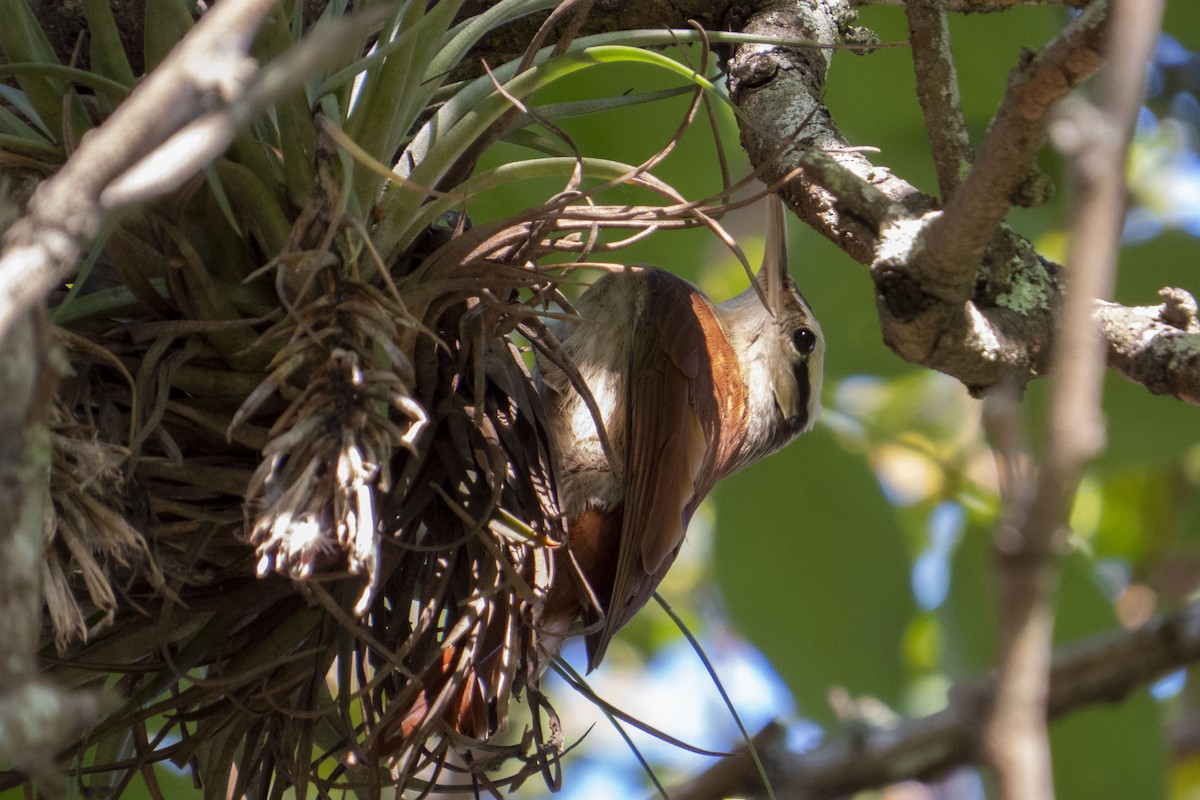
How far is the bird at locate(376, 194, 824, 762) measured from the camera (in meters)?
1.33

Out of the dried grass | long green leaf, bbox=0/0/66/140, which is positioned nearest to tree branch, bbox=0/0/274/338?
the dried grass

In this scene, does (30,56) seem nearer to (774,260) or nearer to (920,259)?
(920,259)

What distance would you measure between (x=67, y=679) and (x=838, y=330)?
143 centimetres

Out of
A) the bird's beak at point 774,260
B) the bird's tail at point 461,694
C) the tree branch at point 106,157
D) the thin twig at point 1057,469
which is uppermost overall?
the bird's beak at point 774,260

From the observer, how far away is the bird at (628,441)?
4.36 ft

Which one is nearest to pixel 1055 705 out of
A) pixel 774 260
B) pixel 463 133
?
pixel 774 260

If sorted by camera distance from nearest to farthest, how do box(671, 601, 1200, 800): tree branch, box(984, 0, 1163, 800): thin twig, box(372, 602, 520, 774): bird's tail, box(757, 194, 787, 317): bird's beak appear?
box(984, 0, 1163, 800): thin twig < box(372, 602, 520, 774): bird's tail < box(671, 601, 1200, 800): tree branch < box(757, 194, 787, 317): bird's beak

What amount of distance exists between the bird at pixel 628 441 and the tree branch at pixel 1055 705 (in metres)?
0.26

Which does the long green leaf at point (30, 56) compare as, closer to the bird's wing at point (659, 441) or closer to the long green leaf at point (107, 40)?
the long green leaf at point (107, 40)

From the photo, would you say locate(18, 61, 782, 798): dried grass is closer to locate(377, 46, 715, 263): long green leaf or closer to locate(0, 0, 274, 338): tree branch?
locate(377, 46, 715, 263): long green leaf

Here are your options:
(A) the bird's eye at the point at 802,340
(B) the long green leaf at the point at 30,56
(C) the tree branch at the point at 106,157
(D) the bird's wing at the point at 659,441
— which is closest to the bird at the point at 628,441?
(D) the bird's wing at the point at 659,441

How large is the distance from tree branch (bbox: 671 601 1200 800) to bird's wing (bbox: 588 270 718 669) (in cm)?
24

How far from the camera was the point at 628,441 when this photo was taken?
1437 millimetres

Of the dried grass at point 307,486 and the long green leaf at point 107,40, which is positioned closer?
the dried grass at point 307,486
